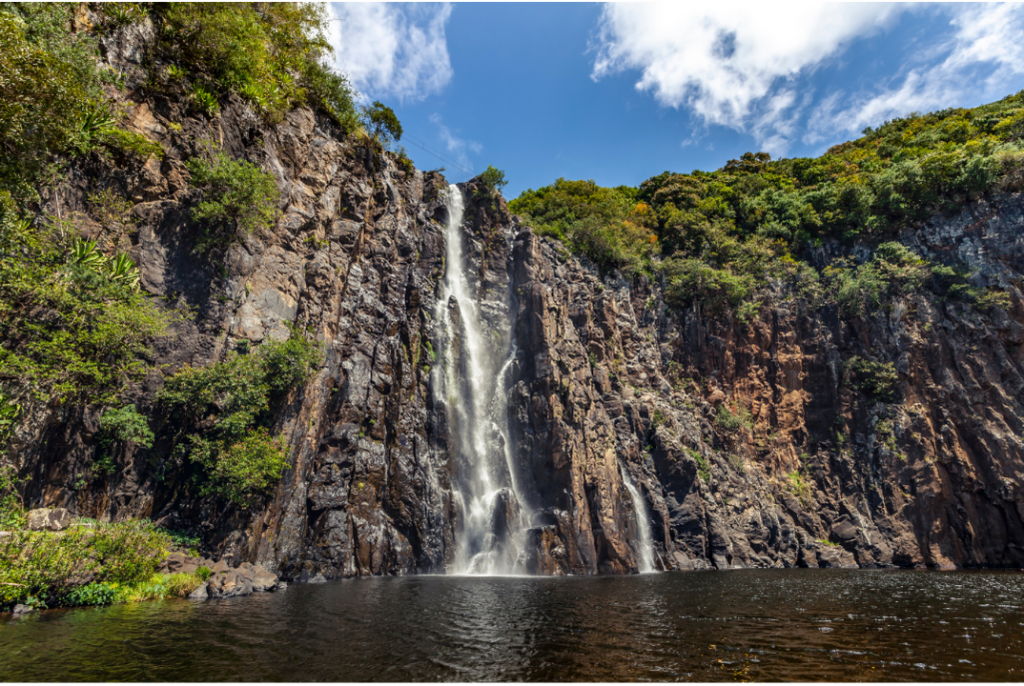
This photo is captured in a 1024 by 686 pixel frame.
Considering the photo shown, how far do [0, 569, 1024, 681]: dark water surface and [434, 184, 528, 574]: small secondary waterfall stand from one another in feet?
39.3

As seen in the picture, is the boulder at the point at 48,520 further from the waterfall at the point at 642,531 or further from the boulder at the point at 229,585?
the waterfall at the point at 642,531

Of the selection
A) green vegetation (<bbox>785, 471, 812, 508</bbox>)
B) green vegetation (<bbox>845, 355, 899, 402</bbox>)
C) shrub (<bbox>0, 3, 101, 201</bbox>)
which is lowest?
green vegetation (<bbox>785, 471, 812, 508</bbox>)

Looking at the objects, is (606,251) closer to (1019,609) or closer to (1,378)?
(1019,609)

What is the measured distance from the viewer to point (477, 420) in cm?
3656

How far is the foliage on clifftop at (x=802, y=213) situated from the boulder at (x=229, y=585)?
43.3 metres

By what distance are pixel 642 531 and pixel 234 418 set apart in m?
29.7

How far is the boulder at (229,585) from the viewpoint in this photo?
18.9 metres

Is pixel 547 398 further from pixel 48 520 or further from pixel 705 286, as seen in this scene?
pixel 48 520

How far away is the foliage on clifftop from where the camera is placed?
153 feet

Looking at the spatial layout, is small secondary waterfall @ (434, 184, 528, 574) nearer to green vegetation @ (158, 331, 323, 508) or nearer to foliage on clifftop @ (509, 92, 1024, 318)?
green vegetation @ (158, 331, 323, 508)

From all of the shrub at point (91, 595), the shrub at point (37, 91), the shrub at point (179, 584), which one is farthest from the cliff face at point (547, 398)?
the shrub at point (91, 595)

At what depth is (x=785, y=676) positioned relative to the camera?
30.6ft

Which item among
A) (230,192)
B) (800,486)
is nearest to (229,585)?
(230,192)

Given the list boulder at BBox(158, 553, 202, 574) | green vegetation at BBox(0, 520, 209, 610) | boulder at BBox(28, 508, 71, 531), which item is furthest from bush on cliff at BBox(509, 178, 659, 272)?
boulder at BBox(28, 508, 71, 531)
